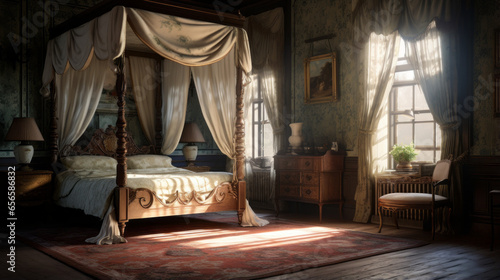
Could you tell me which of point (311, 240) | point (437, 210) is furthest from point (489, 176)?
point (311, 240)

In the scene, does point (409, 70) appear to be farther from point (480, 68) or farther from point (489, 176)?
point (489, 176)

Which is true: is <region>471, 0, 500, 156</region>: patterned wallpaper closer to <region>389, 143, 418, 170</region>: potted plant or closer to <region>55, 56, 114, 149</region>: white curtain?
<region>389, 143, 418, 170</region>: potted plant

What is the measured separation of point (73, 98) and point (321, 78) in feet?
12.0

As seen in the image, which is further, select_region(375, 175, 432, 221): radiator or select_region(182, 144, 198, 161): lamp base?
select_region(182, 144, 198, 161): lamp base

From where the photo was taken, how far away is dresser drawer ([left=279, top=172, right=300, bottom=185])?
22.9ft

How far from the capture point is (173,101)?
26.1 ft

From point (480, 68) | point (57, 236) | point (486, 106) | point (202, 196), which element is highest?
point (480, 68)

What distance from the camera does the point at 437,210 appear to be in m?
5.78

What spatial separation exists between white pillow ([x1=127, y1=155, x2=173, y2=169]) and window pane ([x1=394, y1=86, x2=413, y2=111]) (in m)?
3.64

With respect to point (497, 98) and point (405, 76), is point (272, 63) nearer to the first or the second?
point (405, 76)

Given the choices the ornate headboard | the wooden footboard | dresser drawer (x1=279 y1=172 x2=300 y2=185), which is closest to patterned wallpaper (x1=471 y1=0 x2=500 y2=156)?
dresser drawer (x1=279 y1=172 x2=300 y2=185)

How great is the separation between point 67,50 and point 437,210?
16.5 feet

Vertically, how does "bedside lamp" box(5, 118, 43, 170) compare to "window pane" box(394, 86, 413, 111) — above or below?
below

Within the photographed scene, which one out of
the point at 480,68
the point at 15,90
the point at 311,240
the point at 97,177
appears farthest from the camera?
the point at 15,90
